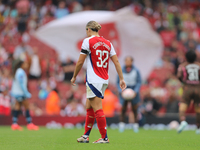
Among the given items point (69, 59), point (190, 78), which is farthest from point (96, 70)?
point (69, 59)

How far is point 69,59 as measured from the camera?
69.5 ft

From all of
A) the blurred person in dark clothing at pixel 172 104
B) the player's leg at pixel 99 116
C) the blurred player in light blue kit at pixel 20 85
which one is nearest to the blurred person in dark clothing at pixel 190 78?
the player's leg at pixel 99 116

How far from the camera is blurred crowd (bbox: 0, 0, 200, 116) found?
18.6 meters

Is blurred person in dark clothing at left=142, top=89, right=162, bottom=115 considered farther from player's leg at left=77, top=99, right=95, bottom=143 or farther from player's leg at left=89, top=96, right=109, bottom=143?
player's leg at left=89, top=96, right=109, bottom=143

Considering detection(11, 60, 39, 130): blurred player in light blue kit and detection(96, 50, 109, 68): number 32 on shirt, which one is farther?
detection(11, 60, 39, 130): blurred player in light blue kit

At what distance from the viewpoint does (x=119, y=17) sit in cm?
2031

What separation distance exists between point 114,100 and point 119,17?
4.25m

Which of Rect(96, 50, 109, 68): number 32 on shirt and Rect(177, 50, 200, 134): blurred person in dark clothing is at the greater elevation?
Rect(96, 50, 109, 68): number 32 on shirt

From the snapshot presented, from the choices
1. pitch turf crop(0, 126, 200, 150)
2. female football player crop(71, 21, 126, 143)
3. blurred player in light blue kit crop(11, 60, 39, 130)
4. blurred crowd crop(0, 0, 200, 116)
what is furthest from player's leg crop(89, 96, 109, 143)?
blurred crowd crop(0, 0, 200, 116)

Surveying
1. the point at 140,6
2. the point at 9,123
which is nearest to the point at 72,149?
the point at 9,123

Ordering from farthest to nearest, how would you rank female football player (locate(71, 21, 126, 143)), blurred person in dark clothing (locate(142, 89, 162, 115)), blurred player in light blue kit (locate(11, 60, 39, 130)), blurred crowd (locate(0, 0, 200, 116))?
1. blurred crowd (locate(0, 0, 200, 116))
2. blurred person in dark clothing (locate(142, 89, 162, 115))
3. blurred player in light blue kit (locate(11, 60, 39, 130))
4. female football player (locate(71, 21, 126, 143))

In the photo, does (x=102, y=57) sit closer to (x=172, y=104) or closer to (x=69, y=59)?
(x=172, y=104)

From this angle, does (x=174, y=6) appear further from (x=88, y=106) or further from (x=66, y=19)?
(x=88, y=106)

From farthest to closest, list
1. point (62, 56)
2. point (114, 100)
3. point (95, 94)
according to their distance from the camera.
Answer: point (62, 56) → point (114, 100) → point (95, 94)
